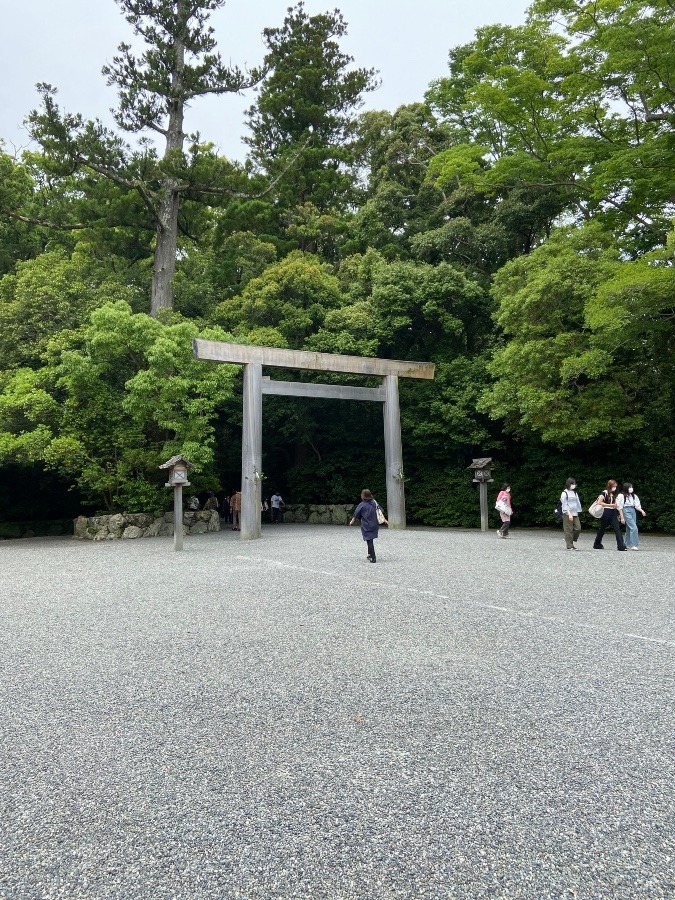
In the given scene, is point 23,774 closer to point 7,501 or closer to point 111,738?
point 111,738

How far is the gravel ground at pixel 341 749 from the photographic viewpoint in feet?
7.06

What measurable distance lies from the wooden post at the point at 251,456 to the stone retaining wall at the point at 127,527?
309 cm

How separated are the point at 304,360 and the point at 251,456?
3032 mm

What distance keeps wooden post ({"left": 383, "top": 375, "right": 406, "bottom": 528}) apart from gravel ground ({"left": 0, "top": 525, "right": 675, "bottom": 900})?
10.5 meters

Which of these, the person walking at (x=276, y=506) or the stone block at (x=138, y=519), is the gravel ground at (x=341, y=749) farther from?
the person walking at (x=276, y=506)

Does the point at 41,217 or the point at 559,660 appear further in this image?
the point at 41,217

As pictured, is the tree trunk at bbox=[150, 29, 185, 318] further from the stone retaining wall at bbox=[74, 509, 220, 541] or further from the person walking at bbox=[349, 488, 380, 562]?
the person walking at bbox=[349, 488, 380, 562]

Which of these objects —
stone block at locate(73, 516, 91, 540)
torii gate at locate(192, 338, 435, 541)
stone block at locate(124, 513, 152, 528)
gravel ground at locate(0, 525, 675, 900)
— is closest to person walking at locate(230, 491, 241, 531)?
stone block at locate(124, 513, 152, 528)

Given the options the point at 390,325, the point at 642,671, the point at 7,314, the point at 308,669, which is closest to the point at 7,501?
the point at 7,314

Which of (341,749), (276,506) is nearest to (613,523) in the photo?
(341,749)

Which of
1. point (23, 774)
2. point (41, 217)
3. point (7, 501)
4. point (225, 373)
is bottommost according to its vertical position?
point (23, 774)

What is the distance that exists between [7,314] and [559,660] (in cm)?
1813

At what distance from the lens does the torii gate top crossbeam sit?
47.7 ft

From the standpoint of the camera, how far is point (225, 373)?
1645cm
